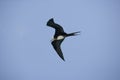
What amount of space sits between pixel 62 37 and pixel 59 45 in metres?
0.41

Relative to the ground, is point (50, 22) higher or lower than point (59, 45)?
higher

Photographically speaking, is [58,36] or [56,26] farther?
[58,36]

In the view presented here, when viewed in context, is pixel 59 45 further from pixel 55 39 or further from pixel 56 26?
pixel 56 26

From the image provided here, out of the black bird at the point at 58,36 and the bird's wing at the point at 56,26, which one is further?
the black bird at the point at 58,36

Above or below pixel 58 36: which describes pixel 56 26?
above

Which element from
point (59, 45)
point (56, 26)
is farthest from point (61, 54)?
Result: point (56, 26)

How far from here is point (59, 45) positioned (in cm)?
890

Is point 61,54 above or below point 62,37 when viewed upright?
below

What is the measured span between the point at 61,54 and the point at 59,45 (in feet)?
1.24

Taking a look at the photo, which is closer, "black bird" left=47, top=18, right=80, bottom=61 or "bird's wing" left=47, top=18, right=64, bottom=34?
"bird's wing" left=47, top=18, right=64, bottom=34

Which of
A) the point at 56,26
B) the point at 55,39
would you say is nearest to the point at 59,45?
the point at 55,39

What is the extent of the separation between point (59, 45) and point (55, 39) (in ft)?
0.95

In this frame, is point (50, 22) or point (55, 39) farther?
point (55, 39)

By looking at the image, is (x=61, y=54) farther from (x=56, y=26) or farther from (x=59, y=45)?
(x=56, y=26)
